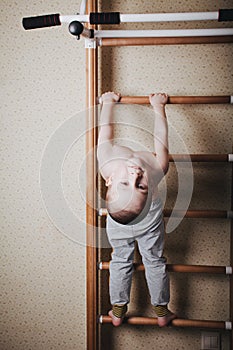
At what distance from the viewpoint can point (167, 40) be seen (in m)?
1.64

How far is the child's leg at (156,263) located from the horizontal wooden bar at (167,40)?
641 millimetres

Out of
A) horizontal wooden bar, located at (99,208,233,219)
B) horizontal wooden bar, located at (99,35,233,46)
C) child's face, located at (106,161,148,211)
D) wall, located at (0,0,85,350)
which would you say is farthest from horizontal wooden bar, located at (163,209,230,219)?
horizontal wooden bar, located at (99,35,233,46)

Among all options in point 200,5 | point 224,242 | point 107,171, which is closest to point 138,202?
point 107,171

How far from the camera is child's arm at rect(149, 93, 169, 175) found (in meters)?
1.62

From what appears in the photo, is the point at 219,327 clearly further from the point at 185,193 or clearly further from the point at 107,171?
the point at 107,171

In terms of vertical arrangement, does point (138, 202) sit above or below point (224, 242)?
above

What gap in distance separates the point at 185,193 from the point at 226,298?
0.46m

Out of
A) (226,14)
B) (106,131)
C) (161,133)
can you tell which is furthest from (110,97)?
(226,14)

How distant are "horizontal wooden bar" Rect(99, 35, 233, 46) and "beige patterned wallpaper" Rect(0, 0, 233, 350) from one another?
0.51 feet

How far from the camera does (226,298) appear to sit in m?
1.88

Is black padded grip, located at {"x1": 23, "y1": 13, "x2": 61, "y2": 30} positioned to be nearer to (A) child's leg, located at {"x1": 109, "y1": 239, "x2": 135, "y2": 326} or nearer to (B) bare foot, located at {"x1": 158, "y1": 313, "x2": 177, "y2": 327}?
(A) child's leg, located at {"x1": 109, "y1": 239, "x2": 135, "y2": 326}

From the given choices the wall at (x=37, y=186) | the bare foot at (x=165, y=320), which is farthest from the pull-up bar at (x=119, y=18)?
the bare foot at (x=165, y=320)

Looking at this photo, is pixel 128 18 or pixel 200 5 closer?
pixel 128 18

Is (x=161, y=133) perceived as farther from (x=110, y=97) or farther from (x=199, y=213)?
(x=199, y=213)
